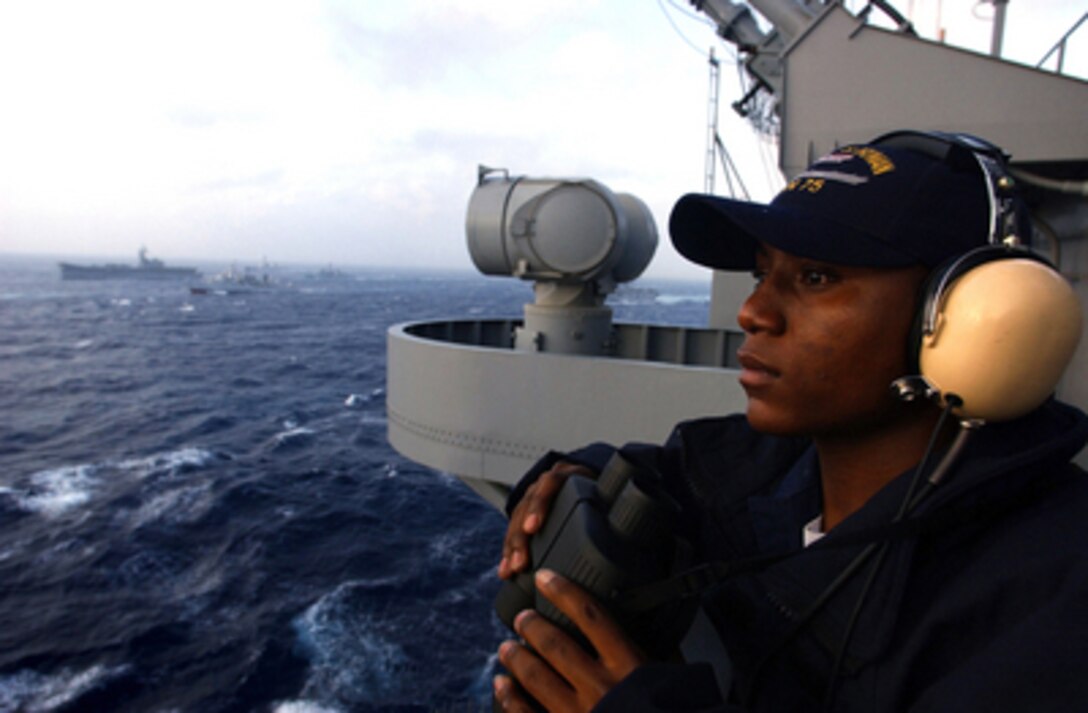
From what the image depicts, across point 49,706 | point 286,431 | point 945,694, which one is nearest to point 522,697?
point 945,694

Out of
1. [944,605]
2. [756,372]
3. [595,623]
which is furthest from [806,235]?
[595,623]

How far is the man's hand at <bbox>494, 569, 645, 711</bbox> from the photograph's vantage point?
40.3 inches

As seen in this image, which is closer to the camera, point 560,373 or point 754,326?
point 754,326

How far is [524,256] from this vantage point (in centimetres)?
701

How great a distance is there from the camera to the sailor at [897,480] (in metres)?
0.94

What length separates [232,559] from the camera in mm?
12617

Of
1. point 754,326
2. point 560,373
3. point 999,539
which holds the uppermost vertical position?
point 754,326

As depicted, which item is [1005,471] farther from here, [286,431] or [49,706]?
[286,431]

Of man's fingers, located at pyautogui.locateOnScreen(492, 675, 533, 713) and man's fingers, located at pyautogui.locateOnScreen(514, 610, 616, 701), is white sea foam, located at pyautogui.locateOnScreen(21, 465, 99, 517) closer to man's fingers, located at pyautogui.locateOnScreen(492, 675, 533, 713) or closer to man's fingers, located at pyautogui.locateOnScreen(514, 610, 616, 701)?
man's fingers, located at pyautogui.locateOnScreen(492, 675, 533, 713)

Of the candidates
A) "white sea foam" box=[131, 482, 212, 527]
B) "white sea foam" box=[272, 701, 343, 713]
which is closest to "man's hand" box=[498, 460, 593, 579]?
"white sea foam" box=[272, 701, 343, 713]

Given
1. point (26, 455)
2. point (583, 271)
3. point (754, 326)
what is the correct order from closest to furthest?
point (754, 326)
point (583, 271)
point (26, 455)

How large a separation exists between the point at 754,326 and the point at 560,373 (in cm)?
476

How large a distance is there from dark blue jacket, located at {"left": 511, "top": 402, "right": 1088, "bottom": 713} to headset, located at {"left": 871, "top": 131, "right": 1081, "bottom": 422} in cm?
10

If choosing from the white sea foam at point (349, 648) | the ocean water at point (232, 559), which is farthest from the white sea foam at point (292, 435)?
the white sea foam at point (349, 648)
